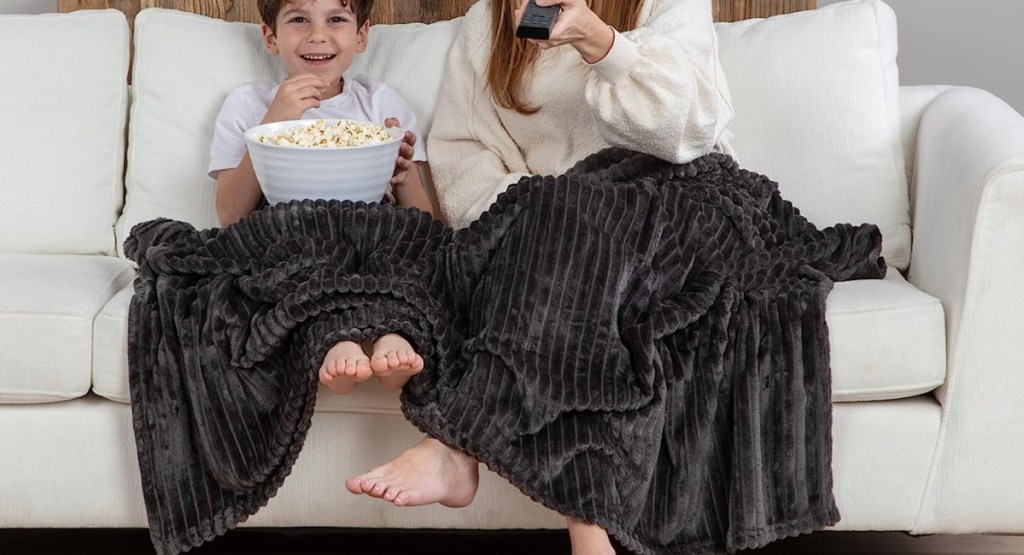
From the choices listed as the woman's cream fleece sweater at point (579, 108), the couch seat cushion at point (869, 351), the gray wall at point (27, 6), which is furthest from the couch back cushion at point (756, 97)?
the gray wall at point (27, 6)

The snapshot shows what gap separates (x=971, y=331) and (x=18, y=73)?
5.11ft

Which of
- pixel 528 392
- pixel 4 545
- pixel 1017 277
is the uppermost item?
pixel 1017 277

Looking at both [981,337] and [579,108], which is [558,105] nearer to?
[579,108]

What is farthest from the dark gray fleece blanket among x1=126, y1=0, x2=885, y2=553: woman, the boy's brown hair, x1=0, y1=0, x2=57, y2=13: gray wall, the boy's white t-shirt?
x1=0, y1=0, x2=57, y2=13: gray wall

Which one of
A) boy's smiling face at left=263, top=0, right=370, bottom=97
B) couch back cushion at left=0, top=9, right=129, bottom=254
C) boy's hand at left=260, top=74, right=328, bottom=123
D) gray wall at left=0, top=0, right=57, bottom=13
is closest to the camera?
boy's hand at left=260, top=74, right=328, bottom=123

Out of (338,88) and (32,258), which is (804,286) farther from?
(32,258)

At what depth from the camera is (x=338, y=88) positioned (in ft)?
6.75

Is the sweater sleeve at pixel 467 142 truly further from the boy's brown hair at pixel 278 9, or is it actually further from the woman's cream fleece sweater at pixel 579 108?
the boy's brown hair at pixel 278 9

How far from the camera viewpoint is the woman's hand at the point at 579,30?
1.57 meters

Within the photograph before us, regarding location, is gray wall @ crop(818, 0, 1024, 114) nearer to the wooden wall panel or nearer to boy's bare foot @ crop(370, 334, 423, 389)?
the wooden wall panel

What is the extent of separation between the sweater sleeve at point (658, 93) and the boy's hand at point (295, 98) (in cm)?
42

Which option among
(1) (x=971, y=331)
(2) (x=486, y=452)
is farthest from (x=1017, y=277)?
(2) (x=486, y=452)

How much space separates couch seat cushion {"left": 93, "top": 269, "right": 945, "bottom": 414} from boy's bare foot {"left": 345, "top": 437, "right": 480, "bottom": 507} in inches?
6.6

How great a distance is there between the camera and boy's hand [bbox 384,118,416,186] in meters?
1.91
